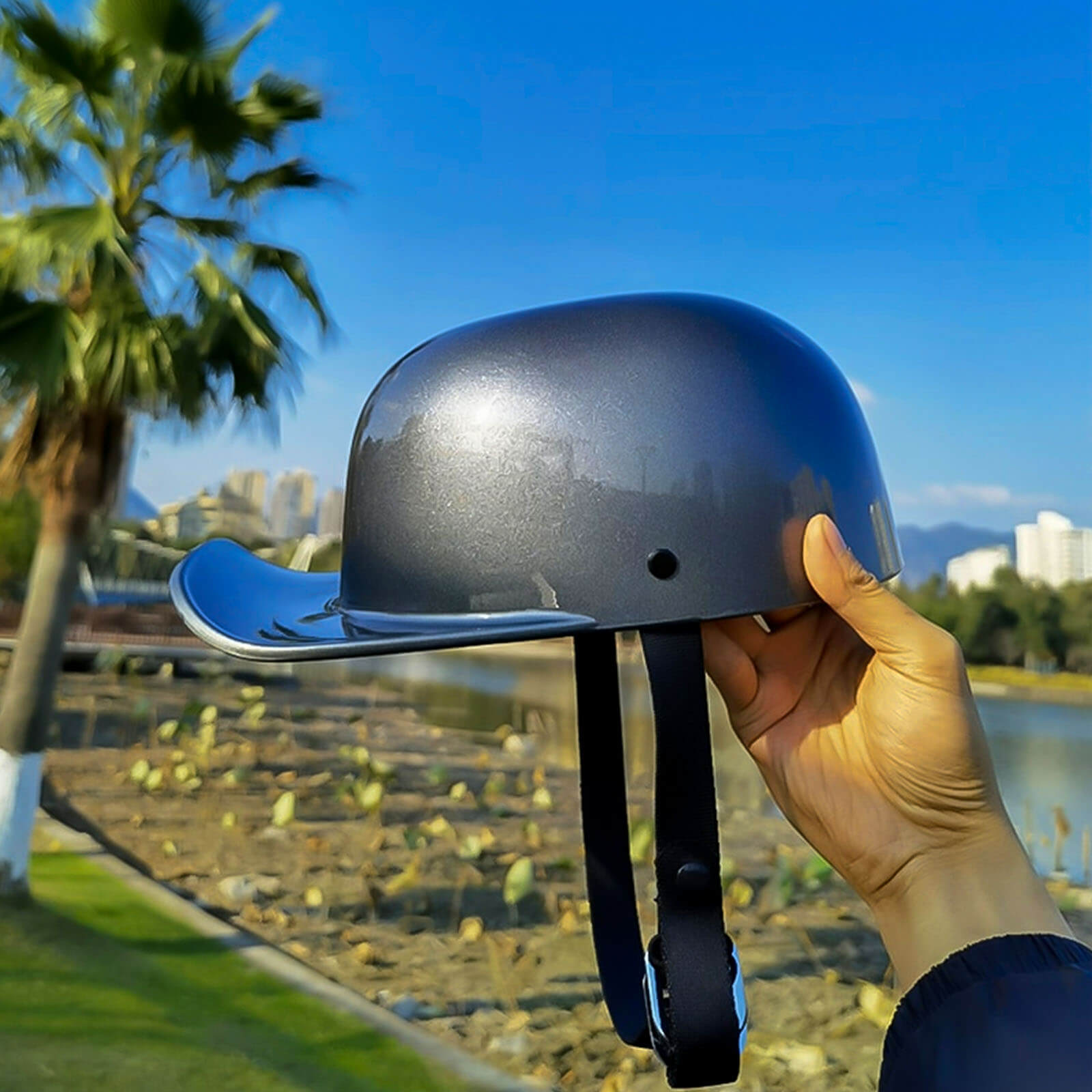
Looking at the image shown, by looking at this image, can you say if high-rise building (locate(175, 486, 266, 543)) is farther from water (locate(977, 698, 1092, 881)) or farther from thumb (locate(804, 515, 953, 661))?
thumb (locate(804, 515, 953, 661))

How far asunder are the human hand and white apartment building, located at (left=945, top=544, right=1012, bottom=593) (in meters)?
14.7

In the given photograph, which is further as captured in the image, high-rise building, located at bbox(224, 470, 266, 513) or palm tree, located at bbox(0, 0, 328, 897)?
high-rise building, located at bbox(224, 470, 266, 513)

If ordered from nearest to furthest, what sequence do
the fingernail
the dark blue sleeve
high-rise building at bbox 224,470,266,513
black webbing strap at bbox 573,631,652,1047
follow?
the dark blue sleeve
the fingernail
black webbing strap at bbox 573,631,652,1047
high-rise building at bbox 224,470,266,513

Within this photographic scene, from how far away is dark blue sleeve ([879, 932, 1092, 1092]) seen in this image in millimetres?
831

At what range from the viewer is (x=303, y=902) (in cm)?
495

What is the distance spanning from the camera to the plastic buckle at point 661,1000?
108 centimetres

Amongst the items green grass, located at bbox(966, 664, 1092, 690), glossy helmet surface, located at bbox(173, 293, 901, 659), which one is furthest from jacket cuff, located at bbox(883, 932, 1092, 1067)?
green grass, located at bbox(966, 664, 1092, 690)

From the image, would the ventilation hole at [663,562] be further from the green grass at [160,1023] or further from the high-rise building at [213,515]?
the high-rise building at [213,515]

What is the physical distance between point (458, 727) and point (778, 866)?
8924mm

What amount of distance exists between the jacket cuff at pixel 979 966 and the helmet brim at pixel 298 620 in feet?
1.69

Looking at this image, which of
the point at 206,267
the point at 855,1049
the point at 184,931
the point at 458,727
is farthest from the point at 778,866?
the point at 458,727

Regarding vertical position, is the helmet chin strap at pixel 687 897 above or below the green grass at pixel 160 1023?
above

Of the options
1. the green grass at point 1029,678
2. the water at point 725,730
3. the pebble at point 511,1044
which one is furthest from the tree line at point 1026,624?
the pebble at point 511,1044

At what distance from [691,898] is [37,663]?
4033 mm
